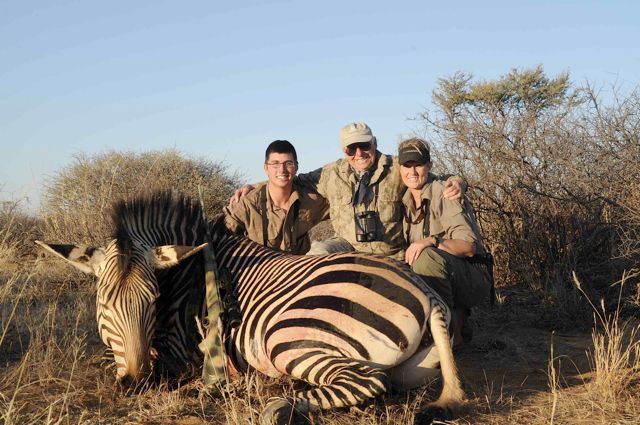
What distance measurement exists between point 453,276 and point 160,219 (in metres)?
1.90

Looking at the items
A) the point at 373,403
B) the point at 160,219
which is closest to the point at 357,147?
the point at 160,219

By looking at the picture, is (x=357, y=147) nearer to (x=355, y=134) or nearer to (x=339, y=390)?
(x=355, y=134)

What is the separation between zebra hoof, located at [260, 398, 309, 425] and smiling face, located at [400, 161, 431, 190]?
219 cm

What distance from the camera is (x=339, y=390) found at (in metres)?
2.76

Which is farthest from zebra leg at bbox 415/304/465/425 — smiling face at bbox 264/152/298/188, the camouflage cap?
smiling face at bbox 264/152/298/188

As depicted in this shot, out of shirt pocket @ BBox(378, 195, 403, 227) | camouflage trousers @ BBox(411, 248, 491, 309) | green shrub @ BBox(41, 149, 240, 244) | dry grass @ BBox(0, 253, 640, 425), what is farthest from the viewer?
green shrub @ BBox(41, 149, 240, 244)

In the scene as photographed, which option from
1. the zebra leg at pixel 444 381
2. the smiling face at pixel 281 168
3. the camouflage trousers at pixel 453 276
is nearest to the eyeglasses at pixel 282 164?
the smiling face at pixel 281 168

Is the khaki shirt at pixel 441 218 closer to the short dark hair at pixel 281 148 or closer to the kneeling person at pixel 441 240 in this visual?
the kneeling person at pixel 441 240

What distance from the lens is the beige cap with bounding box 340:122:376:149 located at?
480 centimetres

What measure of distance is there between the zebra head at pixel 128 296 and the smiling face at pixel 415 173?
70.8 inches

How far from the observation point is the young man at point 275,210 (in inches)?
197

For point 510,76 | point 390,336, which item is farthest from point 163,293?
point 510,76

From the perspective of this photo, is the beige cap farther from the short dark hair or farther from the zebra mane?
the zebra mane

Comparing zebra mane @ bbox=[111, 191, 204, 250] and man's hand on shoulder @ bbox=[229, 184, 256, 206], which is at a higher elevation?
man's hand on shoulder @ bbox=[229, 184, 256, 206]
